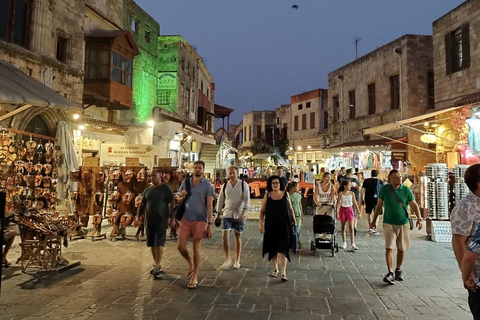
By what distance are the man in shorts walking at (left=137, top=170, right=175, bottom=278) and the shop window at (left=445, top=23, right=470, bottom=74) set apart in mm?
13806

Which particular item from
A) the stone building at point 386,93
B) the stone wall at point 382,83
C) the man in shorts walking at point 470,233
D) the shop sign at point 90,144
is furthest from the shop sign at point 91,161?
the stone wall at point 382,83

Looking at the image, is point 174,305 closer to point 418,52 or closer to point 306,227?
point 306,227

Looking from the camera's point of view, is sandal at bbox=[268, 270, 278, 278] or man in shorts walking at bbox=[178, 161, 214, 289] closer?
man in shorts walking at bbox=[178, 161, 214, 289]

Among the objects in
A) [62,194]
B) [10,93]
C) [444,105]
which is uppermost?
[444,105]

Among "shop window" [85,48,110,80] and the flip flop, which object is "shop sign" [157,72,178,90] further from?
the flip flop

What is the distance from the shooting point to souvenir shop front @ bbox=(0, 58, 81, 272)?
6184 millimetres

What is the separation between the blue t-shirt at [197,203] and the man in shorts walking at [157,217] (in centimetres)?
52

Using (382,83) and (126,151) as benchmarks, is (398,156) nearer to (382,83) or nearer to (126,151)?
(382,83)

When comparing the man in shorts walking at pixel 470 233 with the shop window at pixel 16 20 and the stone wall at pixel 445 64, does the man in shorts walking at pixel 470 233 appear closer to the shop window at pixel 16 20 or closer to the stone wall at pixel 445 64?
the shop window at pixel 16 20

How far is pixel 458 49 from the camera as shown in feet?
49.3

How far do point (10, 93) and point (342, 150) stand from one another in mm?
16620

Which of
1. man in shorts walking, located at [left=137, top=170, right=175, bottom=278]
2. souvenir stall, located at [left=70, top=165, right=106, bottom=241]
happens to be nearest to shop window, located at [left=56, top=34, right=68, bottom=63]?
souvenir stall, located at [left=70, top=165, right=106, bottom=241]

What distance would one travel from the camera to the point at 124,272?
20.7 feet

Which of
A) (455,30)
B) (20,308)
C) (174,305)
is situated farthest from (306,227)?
(455,30)
